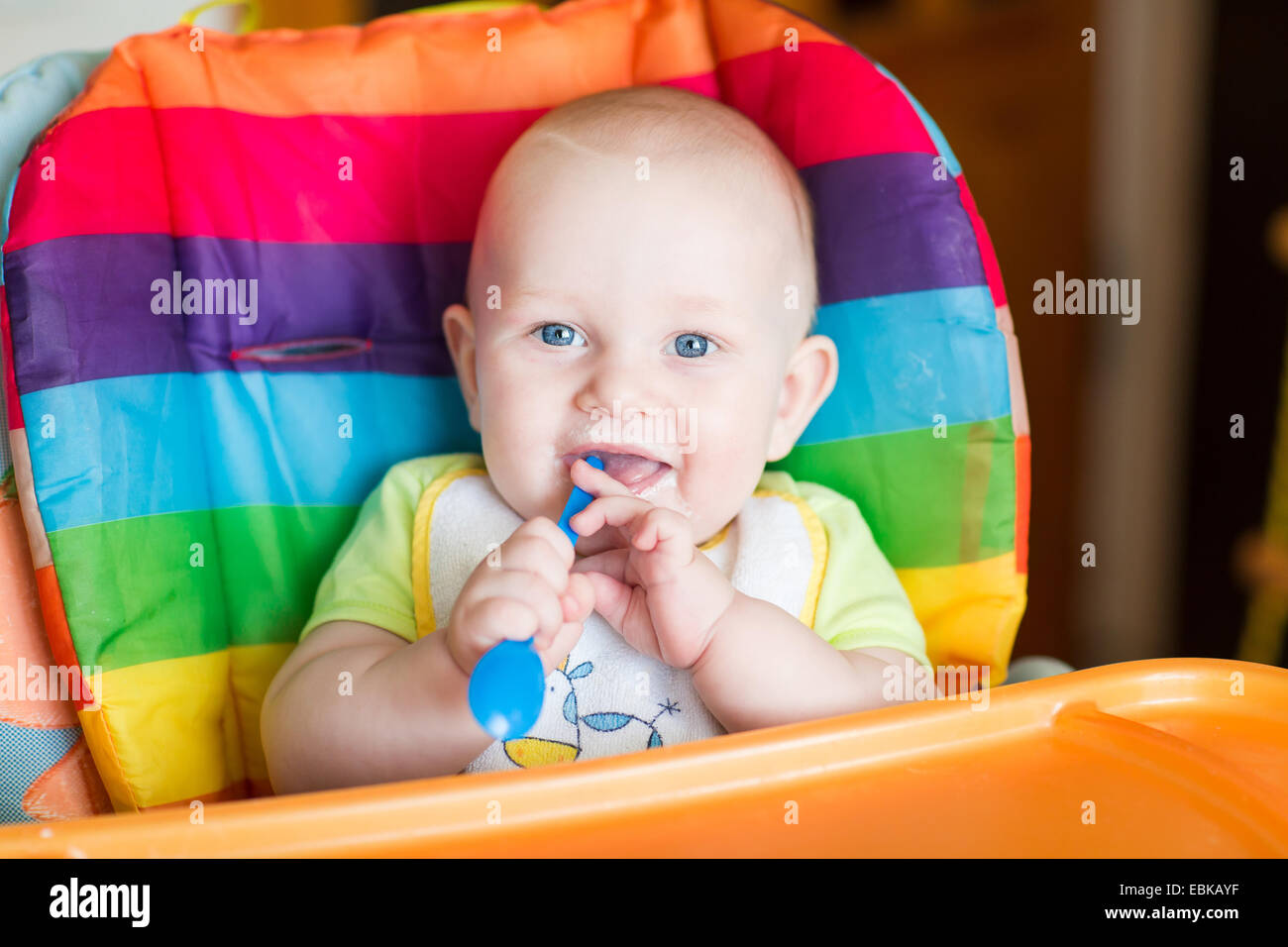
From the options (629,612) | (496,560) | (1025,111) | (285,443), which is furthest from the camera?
(1025,111)

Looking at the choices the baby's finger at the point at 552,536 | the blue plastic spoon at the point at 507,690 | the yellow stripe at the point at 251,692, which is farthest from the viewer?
the yellow stripe at the point at 251,692

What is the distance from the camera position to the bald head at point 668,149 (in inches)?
30.6

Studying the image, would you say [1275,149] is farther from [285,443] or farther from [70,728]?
[70,728]

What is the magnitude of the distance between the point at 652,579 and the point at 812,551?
0.61 ft

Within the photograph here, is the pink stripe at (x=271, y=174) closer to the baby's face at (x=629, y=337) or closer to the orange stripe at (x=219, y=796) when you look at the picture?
the baby's face at (x=629, y=337)

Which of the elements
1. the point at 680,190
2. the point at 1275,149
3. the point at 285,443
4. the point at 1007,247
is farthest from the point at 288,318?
the point at 1007,247

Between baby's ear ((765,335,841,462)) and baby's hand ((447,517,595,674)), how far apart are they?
0.89ft

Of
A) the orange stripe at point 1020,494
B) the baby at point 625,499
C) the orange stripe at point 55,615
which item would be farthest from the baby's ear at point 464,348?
the orange stripe at point 1020,494

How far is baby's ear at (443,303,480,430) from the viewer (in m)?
0.85

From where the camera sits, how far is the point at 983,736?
62cm

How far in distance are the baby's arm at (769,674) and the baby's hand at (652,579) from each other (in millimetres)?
13

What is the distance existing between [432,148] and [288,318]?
183 millimetres

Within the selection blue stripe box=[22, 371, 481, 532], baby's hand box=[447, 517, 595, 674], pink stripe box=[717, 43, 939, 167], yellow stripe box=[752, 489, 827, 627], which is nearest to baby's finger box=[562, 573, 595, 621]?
baby's hand box=[447, 517, 595, 674]

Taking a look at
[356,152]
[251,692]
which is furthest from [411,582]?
[356,152]
